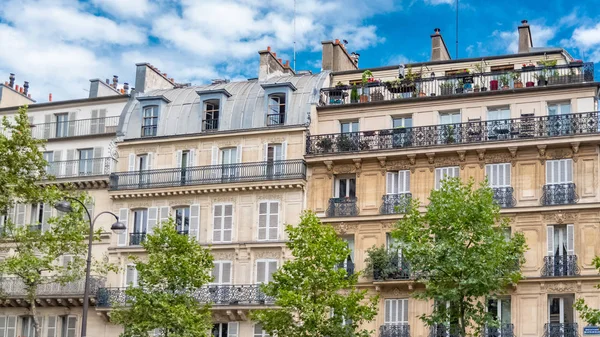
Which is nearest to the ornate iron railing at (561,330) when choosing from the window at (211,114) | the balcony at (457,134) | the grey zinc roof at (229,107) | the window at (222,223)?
the balcony at (457,134)

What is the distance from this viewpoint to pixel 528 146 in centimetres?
3850

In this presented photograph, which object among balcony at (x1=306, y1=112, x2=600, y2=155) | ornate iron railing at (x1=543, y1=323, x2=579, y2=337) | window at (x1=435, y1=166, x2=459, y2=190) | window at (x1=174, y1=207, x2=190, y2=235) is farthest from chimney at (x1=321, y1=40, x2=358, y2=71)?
ornate iron railing at (x1=543, y1=323, x2=579, y2=337)

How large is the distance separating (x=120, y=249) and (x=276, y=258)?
6.78 meters

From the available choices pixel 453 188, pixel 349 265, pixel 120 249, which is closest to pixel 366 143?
pixel 349 265

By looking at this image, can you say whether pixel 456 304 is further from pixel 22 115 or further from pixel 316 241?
pixel 22 115

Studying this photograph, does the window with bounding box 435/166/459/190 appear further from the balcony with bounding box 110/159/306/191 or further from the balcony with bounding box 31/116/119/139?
the balcony with bounding box 31/116/119/139

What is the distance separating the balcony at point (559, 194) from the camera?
124 ft

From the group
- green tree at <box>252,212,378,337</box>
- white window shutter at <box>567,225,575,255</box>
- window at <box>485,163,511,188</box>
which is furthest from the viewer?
window at <box>485,163,511,188</box>

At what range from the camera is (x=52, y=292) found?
4434 centimetres

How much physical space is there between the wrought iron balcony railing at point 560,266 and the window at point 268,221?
33.5ft

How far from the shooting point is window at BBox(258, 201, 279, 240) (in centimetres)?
4166

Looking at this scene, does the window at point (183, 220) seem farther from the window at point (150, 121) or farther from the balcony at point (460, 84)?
the balcony at point (460, 84)

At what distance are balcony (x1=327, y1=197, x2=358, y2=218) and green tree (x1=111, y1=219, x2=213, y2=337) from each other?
5.64 metres

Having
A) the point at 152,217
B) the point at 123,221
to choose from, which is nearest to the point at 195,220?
the point at 152,217
